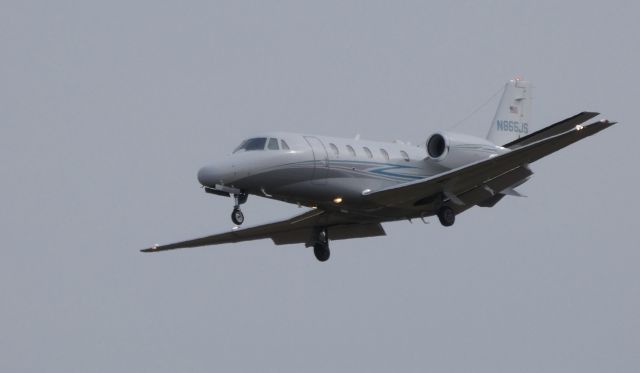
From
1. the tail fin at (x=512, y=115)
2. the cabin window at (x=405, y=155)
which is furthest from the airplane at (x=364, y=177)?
the tail fin at (x=512, y=115)

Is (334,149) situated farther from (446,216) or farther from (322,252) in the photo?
(322,252)

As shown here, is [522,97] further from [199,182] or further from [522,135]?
[199,182]

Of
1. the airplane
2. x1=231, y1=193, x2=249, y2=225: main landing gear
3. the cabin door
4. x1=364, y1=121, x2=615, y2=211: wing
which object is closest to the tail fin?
the airplane

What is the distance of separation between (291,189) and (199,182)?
7.20ft

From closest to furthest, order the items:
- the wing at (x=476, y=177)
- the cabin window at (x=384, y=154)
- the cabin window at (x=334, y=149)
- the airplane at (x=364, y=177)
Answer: the airplane at (x=364, y=177), the wing at (x=476, y=177), the cabin window at (x=334, y=149), the cabin window at (x=384, y=154)

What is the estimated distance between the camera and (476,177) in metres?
36.1

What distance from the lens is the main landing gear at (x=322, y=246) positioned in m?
38.6

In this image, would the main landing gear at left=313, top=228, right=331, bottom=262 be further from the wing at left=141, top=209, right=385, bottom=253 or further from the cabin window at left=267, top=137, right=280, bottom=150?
the cabin window at left=267, top=137, right=280, bottom=150

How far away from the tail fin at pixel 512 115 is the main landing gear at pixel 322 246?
5.38 metres

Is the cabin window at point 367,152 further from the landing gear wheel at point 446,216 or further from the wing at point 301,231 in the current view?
the landing gear wheel at point 446,216

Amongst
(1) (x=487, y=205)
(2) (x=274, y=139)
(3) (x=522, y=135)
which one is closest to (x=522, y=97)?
(3) (x=522, y=135)

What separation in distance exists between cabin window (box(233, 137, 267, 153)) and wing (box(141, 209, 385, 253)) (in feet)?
12.4

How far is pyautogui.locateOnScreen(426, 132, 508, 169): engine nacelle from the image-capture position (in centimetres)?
3659

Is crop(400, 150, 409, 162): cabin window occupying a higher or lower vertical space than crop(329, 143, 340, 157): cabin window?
lower
